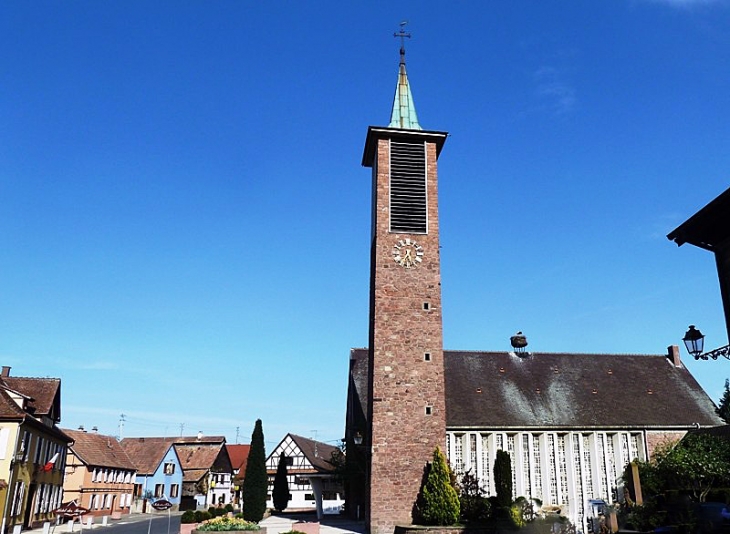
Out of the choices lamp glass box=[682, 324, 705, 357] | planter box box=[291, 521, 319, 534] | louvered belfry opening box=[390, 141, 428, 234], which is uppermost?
louvered belfry opening box=[390, 141, 428, 234]

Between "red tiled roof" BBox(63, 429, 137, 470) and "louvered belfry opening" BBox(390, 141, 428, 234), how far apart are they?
110 feet

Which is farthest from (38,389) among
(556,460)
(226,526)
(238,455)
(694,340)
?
(238,455)

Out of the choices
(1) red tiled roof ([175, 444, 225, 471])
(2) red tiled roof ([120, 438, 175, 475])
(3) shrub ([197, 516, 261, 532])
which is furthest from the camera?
(1) red tiled roof ([175, 444, 225, 471])

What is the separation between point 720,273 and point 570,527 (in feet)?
47.8

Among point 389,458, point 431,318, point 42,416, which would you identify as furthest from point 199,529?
point 42,416

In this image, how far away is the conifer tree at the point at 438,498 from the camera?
2561 cm

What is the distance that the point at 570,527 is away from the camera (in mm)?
24359

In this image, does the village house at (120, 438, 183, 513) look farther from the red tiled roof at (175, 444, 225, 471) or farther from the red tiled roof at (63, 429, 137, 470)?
the red tiled roof at (63, 429, 137, 470)

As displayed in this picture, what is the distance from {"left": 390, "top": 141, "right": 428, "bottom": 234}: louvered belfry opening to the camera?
31.3 m

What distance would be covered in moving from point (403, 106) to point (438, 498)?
802 inches

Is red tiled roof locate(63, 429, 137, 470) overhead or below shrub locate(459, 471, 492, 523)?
overhead

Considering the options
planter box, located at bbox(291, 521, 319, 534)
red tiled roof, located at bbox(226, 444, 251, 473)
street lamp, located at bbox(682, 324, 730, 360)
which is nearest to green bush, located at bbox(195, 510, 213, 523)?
planter box, located at bbox(291, 521, 319, 534)

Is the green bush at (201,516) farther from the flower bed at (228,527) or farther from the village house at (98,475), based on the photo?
A: the village house at (98,475)

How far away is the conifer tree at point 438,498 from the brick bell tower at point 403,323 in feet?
3.06
